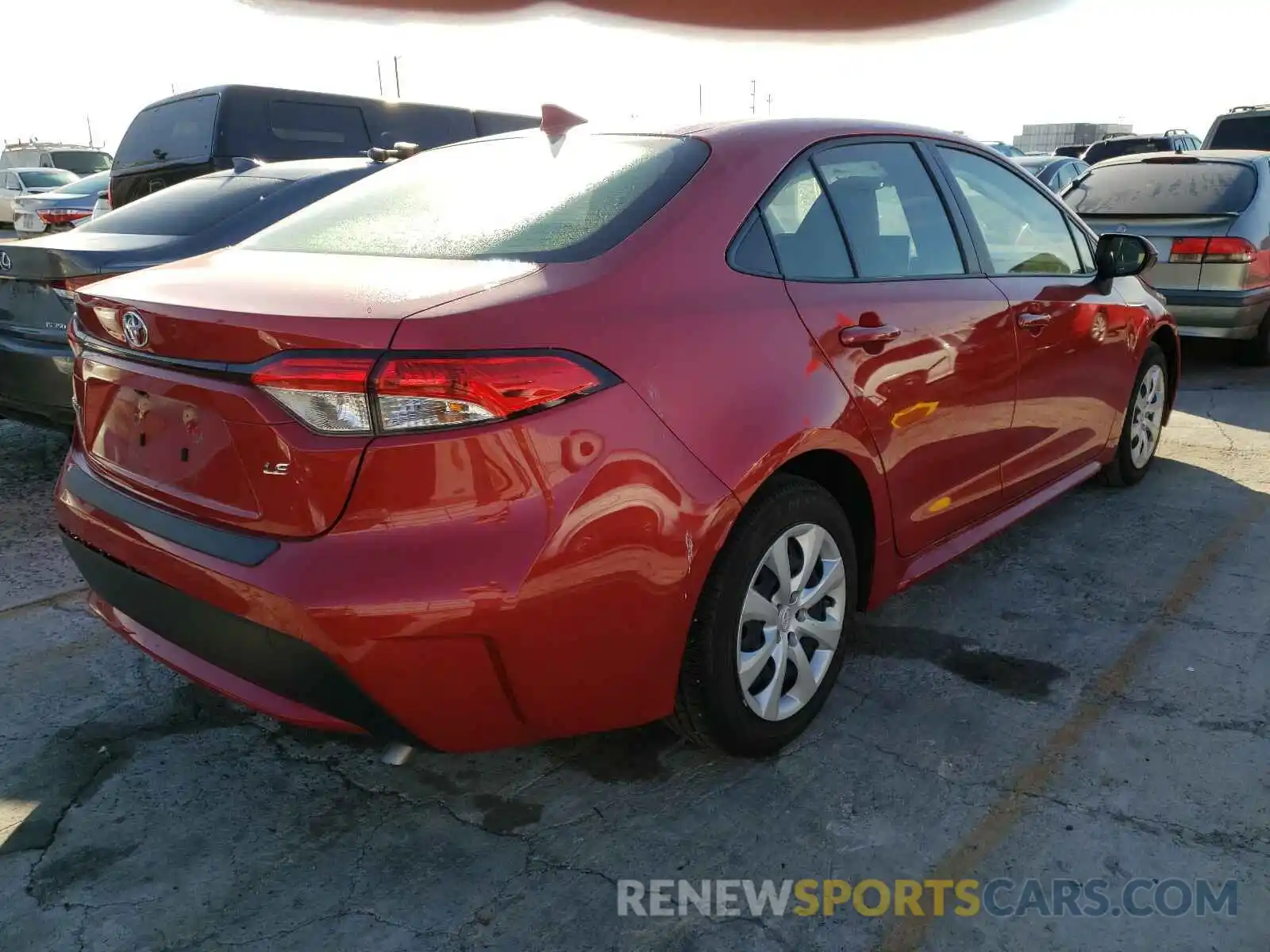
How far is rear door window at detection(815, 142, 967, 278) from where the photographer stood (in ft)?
9.16

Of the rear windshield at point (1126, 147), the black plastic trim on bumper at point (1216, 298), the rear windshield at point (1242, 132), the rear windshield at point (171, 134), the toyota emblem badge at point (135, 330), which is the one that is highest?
the rear windshield at point (171, 134)

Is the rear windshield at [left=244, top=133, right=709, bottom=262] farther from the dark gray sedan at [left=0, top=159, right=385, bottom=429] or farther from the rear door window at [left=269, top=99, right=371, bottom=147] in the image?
the rear door window at [left=269, top=99, right=371, bottom=147]

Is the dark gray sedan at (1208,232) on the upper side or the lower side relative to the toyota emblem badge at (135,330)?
lower

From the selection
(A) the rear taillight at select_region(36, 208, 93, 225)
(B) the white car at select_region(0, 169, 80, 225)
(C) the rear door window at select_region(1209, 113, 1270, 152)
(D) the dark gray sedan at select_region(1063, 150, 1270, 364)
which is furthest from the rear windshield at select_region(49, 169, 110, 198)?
(C) the rear door window at select_region(1209, 113, 1270, 152)

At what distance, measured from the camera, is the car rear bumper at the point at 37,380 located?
425cm

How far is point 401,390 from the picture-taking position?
1.82 meters

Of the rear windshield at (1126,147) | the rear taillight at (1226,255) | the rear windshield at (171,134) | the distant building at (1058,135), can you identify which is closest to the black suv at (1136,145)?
the rear windshield at (1126,147)

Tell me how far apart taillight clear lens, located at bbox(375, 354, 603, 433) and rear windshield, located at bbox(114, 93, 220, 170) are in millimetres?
6161

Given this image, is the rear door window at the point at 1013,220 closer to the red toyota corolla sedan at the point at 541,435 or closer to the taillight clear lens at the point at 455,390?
the red toyota corolla sedan at the point at 541,435

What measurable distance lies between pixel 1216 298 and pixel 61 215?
1323cm

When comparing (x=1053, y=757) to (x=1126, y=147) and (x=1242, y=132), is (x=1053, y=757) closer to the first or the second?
(x=1242, y=132)

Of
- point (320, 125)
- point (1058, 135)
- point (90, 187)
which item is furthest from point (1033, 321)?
point (1058, 135)

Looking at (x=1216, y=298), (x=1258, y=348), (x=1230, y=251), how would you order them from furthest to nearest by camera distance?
1. (x=1258, y=348)
2. (x=1216, y=298)
3. (x=1230, y=251)

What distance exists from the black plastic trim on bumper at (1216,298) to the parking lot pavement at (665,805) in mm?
4188
